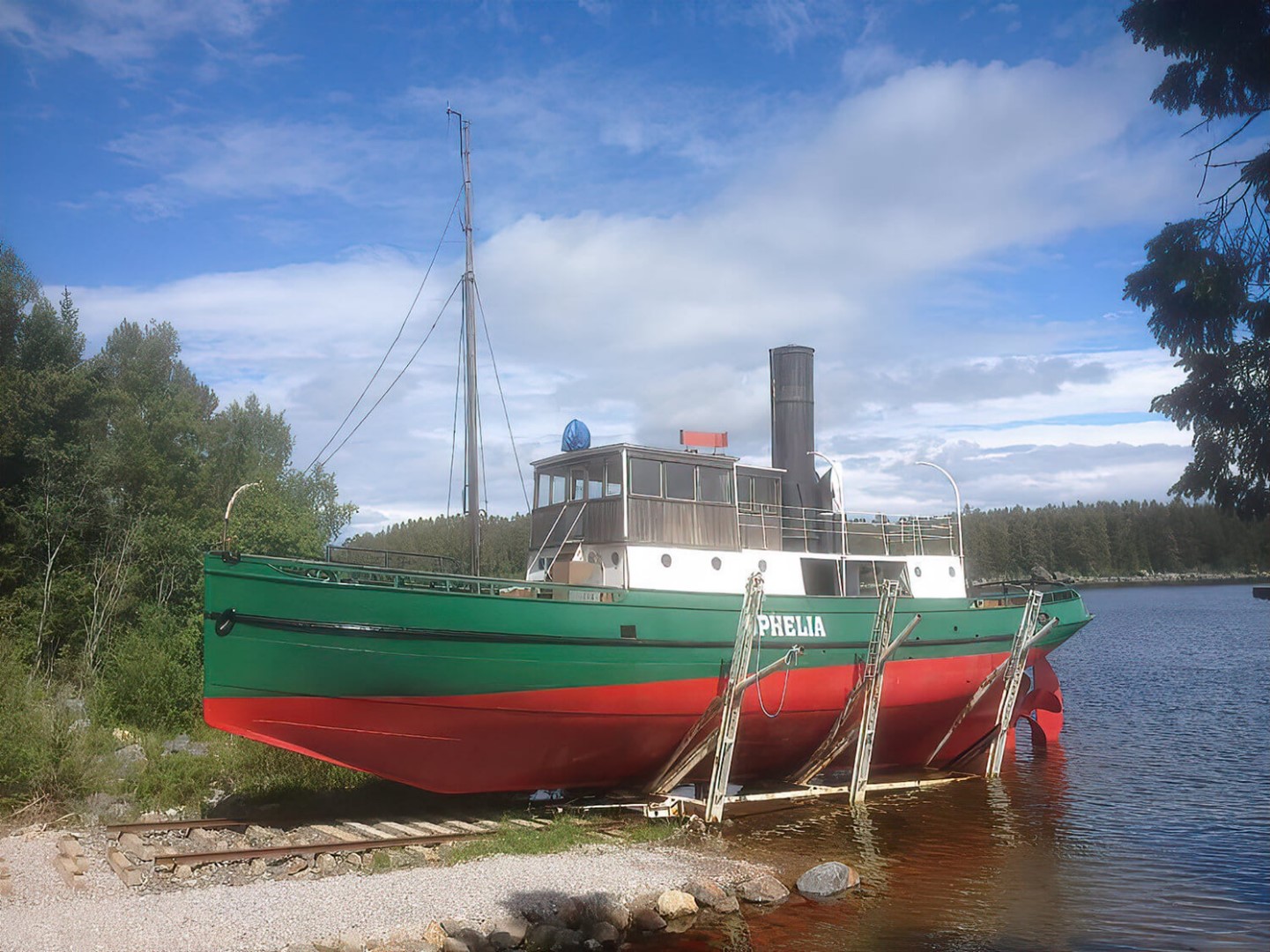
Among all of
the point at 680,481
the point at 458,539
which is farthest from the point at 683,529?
the point at 458,539

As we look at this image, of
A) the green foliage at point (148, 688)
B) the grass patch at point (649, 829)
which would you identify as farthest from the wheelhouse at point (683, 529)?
the green foliage at point (148, 688)

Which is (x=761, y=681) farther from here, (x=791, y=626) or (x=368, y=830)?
(x=368, y=830)

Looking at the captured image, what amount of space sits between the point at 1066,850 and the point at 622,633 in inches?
304

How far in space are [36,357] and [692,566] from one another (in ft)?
68.8

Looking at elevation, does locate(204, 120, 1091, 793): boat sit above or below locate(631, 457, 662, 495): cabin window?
below

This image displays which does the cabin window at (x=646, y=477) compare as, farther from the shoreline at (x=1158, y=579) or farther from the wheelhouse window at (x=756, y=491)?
the shoreline at (x=1158, y=579)

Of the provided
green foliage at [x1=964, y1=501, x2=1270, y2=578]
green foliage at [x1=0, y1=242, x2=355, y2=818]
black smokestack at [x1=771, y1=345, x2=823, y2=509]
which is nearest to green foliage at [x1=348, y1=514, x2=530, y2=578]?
green foliage at [x1=0, y1=242, x2=355, y2=818]

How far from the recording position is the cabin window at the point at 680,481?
16.5 m

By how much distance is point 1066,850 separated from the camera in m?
14.4

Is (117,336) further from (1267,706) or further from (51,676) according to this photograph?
(1267,706)

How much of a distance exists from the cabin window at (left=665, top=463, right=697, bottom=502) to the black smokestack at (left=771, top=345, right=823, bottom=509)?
3361mm

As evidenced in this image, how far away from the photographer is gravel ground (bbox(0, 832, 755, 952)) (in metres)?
8.91

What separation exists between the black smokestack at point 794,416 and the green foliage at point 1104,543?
283ft

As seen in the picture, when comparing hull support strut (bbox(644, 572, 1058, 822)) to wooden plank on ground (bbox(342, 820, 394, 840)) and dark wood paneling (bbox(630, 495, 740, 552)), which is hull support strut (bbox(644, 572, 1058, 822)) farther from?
wooden plank on ground (bbox(342, 820, 394, 840))
